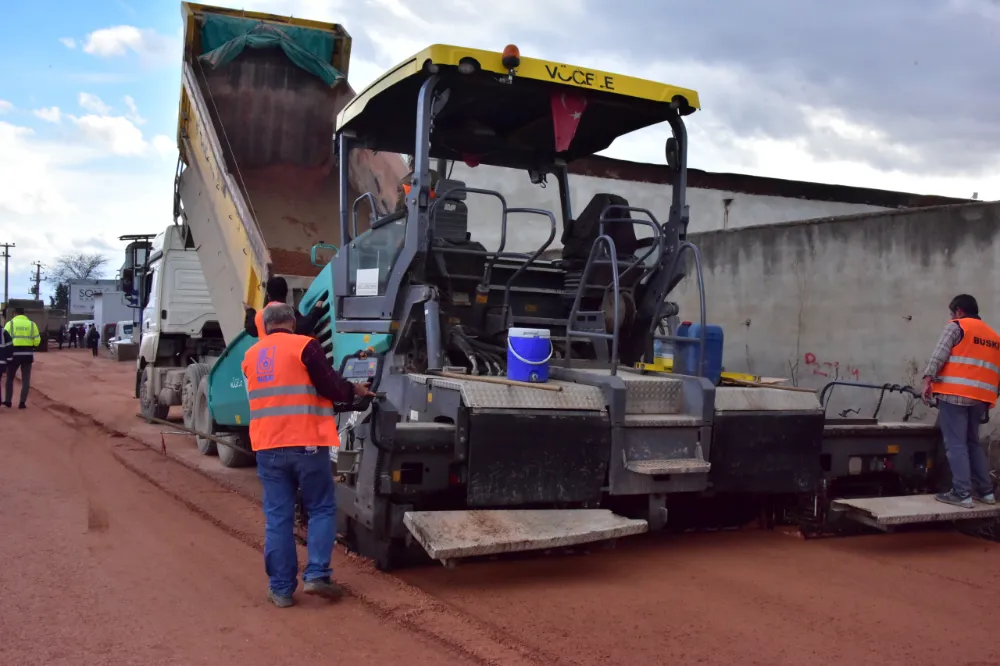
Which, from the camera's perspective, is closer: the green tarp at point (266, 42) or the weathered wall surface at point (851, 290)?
the weathered wall surface at point (851, 290)

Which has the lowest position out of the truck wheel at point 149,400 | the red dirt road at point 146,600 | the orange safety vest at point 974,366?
the red dirt road at point 146,600

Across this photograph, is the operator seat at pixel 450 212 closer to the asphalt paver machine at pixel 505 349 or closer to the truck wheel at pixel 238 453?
the asphalt paver machine at pixel 505 349

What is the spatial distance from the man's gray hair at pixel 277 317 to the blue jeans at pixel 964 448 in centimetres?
426

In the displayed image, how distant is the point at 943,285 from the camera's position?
7.73 meters

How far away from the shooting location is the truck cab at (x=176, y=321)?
1173 centimetres

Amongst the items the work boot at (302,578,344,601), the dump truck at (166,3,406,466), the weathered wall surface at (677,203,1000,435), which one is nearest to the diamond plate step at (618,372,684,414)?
the work boot at (302,578,344,601)

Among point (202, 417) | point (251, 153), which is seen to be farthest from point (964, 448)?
point (251, 153)

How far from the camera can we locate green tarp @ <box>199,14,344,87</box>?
9.68 m

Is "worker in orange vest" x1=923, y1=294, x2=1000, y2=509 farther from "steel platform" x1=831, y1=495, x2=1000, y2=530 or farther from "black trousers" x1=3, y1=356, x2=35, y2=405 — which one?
"black trousers" x1=3, y1=356, x2=35, y2=405

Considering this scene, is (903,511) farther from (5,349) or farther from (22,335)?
(22,335)

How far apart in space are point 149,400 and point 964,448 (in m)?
10.1

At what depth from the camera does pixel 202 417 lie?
9.73m

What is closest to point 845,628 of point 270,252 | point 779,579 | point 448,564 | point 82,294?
point 779,579

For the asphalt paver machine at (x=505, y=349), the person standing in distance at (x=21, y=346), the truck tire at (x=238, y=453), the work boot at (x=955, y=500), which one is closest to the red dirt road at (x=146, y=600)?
the asphalt paver machine at (x=505, y=349)
